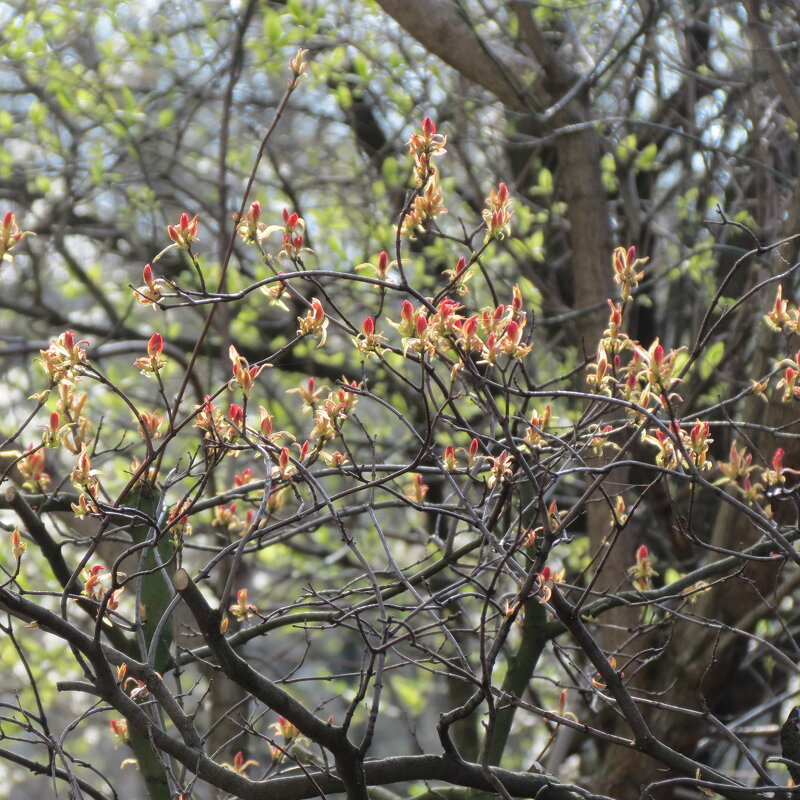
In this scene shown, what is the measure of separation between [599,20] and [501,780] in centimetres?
494

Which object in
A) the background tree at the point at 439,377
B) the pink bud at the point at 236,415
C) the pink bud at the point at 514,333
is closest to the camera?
the pink bud at the point at 514,333

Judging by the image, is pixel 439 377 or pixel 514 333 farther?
pixel 439 377

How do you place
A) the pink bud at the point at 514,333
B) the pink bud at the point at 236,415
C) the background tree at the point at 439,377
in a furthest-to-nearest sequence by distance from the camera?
the background tree at the point at 439,377 → the pink bud at the point at 236,415 → the pink bud at the point at 514,333

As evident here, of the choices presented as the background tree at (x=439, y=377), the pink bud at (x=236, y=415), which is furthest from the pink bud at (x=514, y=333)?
the pink bud at (x=236, y=415)

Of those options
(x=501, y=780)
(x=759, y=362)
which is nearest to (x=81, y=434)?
(x=501, y=780)

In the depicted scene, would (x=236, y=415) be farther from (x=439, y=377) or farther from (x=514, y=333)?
(x=514, y=333)

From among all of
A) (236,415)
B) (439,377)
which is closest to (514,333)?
(439,377)

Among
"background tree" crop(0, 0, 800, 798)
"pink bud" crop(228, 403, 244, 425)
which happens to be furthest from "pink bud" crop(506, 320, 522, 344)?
"pink bud" crop(228, 403, 244, 425)

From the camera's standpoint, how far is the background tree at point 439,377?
8.32ft

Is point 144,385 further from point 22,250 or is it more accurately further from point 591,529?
point 591,529

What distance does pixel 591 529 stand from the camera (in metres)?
5.19

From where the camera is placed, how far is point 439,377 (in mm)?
2705

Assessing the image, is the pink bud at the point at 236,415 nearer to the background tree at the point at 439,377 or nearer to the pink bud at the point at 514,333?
the background tree at the point at 439,377

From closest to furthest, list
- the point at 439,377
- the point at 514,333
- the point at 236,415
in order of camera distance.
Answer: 1. the point at 514,333
2. the point at 236,415
3. the point at 439,377
